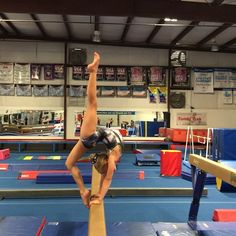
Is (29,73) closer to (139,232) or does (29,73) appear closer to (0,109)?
(0,109)

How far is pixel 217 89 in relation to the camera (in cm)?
1272

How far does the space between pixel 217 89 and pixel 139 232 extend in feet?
33.6

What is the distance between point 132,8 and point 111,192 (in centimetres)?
423

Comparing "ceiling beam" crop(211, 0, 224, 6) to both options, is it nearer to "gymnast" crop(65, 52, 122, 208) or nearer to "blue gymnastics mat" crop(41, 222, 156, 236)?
"gymnast" crop(65, 52, 122, 208)

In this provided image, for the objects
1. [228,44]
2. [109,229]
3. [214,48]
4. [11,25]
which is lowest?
[109,229]

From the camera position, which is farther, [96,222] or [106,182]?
[106,182]

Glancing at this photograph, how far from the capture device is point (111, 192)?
5625 mm

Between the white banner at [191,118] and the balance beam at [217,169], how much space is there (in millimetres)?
8623

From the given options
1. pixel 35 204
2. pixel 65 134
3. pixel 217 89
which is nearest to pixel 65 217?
pixel 35 204

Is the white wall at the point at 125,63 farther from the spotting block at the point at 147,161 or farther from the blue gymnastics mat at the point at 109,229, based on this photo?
the blue gymnastics mat at the point at 109,229

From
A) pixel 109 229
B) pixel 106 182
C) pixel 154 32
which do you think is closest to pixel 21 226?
pixel 109 229

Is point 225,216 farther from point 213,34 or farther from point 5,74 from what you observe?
point 5,74

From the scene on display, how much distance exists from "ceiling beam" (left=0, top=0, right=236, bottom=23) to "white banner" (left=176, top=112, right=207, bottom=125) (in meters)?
5.30

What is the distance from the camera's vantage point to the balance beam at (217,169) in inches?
112
